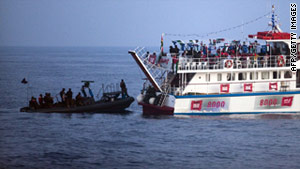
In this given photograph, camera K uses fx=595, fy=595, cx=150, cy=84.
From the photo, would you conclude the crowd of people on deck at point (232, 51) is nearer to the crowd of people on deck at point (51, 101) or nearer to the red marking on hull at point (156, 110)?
the red marking on hull at point (156, 110)

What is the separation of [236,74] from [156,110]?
655cm

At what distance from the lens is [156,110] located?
146ft

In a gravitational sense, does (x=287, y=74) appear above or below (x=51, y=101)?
above

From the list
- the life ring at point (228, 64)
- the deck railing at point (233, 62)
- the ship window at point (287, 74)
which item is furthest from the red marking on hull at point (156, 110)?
the ship window at point (287, 74)

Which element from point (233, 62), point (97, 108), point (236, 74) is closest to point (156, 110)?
point (97, 108)

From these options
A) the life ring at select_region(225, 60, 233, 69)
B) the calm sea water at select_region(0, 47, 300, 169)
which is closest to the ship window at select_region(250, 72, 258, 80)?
the life ring at select_region(225, 60, 233, 69)

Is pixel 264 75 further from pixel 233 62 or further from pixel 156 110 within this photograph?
pixel 156 110

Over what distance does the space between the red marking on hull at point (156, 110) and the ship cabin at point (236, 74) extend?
4.69 feet

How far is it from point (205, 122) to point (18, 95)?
2567cm

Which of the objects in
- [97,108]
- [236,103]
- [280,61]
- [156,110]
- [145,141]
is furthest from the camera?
[97,108]

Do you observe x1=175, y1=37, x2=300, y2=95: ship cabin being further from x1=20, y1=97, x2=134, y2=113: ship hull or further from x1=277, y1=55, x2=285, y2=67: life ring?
x1=20, y1=97, x2=134, y2=113: ship hull

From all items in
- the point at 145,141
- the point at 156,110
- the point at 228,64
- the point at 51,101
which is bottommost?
the point at 145,141

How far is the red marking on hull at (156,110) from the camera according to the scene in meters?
43.7

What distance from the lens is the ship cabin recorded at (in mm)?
43875
